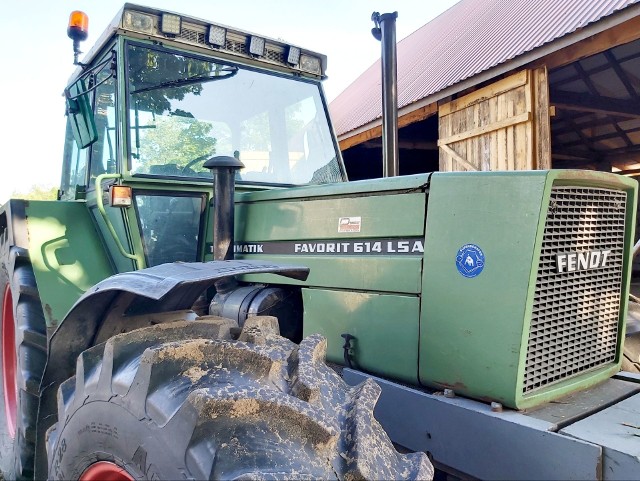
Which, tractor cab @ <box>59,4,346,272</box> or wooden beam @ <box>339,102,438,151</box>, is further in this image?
wooden beam @ <box>339,102,438,151</box>

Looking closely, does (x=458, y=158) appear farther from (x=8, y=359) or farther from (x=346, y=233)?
(x=8, y=359)

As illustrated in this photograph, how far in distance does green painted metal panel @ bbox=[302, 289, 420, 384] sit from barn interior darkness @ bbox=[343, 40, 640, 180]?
212 inches

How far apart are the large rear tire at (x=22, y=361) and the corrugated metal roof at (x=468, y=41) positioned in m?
4.83

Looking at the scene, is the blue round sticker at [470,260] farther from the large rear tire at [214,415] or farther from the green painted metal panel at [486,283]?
the large rear tire at [214,415]

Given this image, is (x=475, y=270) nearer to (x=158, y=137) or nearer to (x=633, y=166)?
(x=158, y=137)

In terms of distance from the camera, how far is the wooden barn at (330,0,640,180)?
5492 millimetres

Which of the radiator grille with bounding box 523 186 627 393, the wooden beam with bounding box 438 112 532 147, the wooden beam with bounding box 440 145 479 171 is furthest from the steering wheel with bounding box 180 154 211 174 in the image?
the wooden beam with bounding box 440 145 479 171

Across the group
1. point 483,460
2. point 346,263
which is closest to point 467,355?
point 483,460

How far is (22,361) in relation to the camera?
7.80ft

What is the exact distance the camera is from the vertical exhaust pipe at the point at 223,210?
7.88 feet

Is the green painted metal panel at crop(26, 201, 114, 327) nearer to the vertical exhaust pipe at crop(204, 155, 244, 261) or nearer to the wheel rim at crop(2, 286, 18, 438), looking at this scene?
the wheel rim at crop(2, 286, 18, 438)

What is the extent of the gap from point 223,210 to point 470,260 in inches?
45.3

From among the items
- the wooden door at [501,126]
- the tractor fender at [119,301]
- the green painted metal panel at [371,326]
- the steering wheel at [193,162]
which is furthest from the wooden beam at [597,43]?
the tractor fender at [119,301]

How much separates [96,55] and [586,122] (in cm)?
1075
